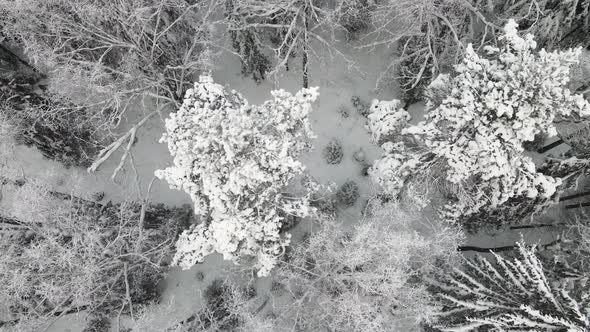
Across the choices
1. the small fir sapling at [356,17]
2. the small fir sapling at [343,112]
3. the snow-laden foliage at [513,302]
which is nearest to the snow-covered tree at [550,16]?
the small fir sapling at [356,17]

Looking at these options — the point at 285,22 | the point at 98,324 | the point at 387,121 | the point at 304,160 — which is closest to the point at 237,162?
the point at 387,121

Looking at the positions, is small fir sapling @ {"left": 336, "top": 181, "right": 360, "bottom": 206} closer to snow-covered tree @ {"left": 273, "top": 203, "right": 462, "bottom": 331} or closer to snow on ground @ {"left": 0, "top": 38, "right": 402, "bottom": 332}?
snow on ground @ {"left": 0, "top": 38, "right": 402, "bottom": 332}

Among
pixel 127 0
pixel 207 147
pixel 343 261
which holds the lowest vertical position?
pixel 343 261

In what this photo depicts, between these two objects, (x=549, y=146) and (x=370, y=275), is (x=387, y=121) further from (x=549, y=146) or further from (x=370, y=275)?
(x=549, y=146)

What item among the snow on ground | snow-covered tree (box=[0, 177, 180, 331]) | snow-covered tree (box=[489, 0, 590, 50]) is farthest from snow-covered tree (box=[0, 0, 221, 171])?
snow-covered tree (box=[489, 0, 590, 50])

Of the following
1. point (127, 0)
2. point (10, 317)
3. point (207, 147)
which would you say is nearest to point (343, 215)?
point (207, 147)

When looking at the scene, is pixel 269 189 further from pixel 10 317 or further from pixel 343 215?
pixel 10 317
